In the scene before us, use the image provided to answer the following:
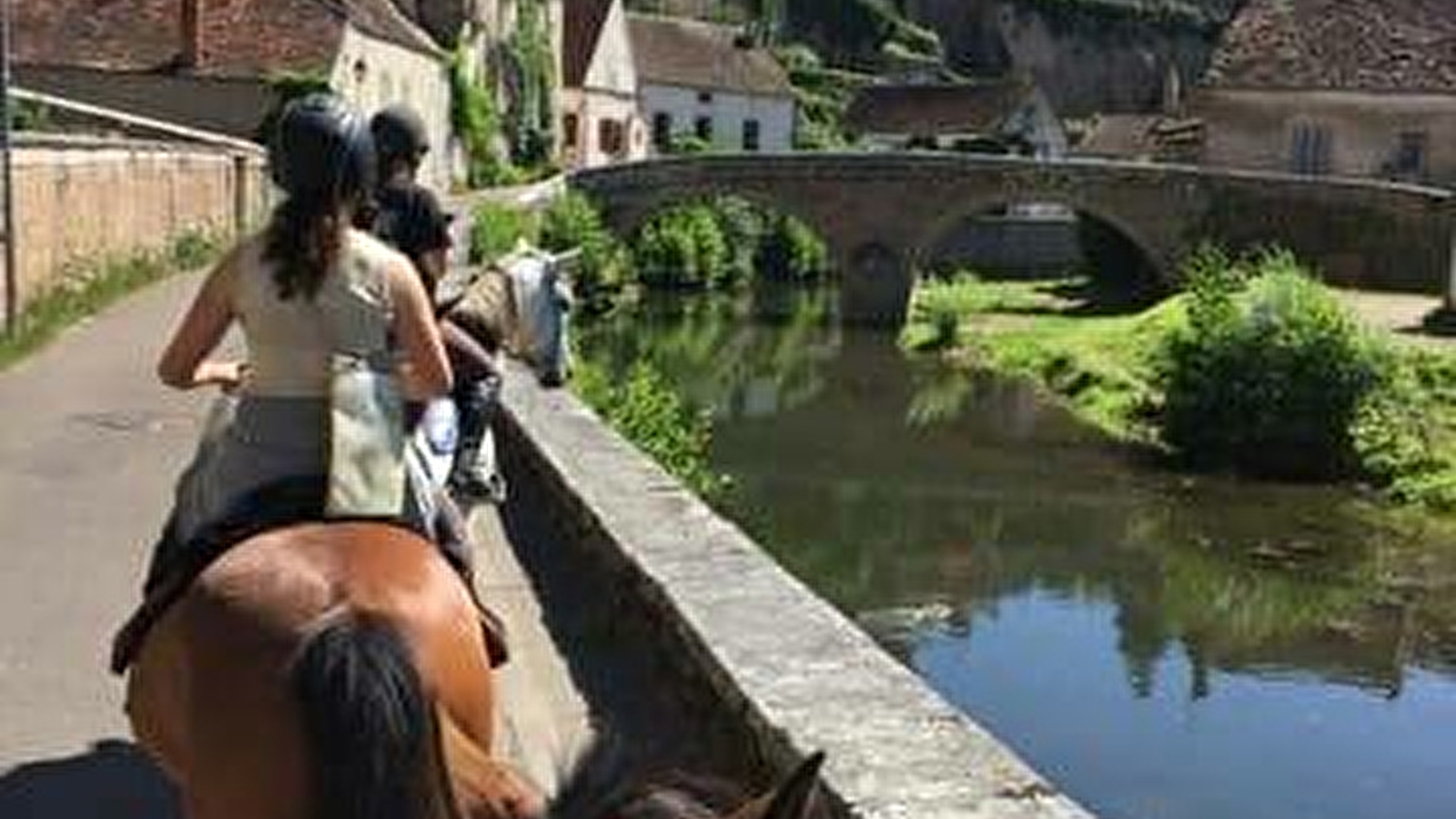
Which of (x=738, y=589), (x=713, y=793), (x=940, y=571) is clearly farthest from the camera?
(x=940, y=571)

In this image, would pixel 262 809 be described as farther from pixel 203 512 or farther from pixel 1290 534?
pixel 1290 534

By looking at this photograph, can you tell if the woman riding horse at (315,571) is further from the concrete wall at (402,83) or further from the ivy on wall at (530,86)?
the ivy on wall at (530,86)

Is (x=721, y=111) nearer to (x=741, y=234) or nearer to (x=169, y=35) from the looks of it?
(x=741, y=234)

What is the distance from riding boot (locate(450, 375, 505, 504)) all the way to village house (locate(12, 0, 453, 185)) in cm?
3243

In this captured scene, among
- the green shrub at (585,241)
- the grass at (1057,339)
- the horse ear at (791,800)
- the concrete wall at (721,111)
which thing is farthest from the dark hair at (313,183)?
the concrete wall at (721,111)

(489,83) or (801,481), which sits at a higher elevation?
(489,83)

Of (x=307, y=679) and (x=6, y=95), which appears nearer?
(x=307, y=679)

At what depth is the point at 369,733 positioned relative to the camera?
133 inches

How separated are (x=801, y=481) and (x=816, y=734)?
84.2 feet

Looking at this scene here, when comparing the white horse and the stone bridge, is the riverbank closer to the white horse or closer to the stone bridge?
the stone bridge

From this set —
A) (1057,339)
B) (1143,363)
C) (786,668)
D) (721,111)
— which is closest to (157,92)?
(1143,363)

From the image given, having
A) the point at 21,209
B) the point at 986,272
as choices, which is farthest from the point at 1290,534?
the point at 986,272

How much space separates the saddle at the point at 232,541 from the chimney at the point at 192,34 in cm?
3674

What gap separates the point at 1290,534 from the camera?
1108 inches
